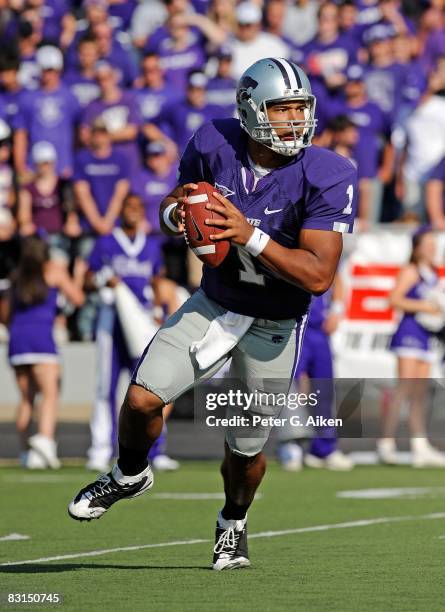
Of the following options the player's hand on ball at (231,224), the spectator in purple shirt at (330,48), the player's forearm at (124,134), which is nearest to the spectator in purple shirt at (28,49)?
the player's forearm at (124,134)

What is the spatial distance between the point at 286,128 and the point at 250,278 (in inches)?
26.1

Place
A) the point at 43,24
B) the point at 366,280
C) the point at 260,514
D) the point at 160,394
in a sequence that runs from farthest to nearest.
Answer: the point at 43,24 → the point at 366,280 → the point at 260,514 → the point at 160,394

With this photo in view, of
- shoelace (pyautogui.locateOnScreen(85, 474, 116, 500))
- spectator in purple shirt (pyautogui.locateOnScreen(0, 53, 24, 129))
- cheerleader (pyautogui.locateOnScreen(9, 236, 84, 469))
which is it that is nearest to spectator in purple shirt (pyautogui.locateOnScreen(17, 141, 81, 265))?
spectator in purple shirt (pyautogui.locateOnScreen(0, 53, 24, 129))

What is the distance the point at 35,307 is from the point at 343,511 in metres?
4.10

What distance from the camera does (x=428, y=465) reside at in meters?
12.6

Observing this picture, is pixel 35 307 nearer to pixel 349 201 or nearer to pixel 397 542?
pixel 397 542

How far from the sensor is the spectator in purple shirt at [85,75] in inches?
659

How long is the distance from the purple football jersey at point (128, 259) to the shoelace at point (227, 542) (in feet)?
17.9

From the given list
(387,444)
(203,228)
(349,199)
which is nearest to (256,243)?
(203,228)

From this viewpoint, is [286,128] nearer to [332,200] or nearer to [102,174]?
[332,200]

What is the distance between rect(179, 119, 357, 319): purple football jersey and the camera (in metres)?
6.24

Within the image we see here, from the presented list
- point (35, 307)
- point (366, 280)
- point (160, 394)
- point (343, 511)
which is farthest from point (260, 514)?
point (366, 280)

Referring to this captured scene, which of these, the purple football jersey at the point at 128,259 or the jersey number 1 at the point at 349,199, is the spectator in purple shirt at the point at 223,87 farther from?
the jersey number 1 at the point at 349,199

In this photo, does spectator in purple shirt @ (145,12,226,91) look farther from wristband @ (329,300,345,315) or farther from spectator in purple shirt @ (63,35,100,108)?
wristband @ (329,300,345,315)
